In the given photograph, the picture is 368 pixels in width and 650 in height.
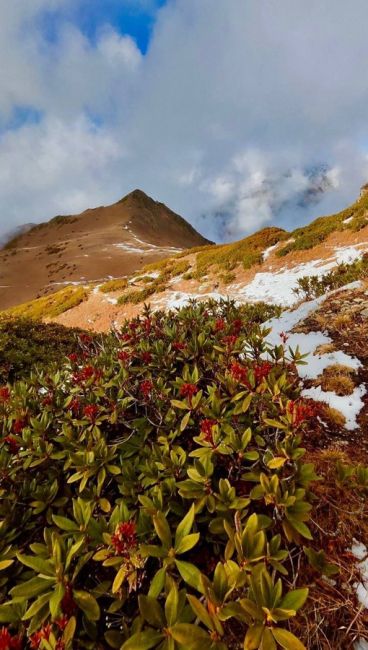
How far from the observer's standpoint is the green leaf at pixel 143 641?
122 centimetres

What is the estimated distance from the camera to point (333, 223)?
2416cm

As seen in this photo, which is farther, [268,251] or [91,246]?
[91,246]

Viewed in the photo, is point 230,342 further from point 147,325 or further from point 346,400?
point 147,325

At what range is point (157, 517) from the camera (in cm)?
157

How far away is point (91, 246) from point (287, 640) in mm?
72105

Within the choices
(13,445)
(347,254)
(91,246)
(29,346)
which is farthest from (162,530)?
(91,246)

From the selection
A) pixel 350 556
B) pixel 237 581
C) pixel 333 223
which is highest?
pixel 333 223

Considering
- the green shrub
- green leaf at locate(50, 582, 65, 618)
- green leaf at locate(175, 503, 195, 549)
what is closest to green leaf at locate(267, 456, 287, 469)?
green leaf at locate(175, 503, 195, 549)

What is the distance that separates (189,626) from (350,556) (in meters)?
1.20

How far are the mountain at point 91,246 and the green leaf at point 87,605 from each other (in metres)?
46.2

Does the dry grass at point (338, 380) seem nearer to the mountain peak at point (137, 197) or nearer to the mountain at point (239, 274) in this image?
the mountain at point (239, 274)

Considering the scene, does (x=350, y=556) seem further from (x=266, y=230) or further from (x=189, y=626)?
(x=266, y=230)

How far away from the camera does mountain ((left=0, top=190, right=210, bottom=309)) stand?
5100 cm

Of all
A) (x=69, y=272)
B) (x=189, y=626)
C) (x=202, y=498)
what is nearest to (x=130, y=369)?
(x=202, y=498)
